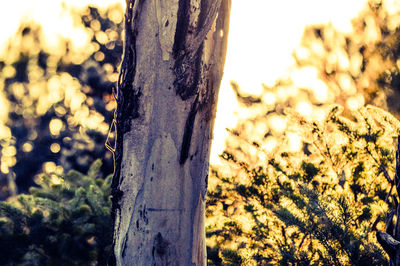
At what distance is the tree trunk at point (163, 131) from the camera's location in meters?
1.98

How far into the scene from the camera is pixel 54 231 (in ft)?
13.1

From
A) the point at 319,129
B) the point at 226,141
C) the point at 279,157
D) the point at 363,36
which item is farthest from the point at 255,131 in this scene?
the point at 363,36

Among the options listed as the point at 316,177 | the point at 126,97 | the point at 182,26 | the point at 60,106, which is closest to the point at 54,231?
the point at 126,97

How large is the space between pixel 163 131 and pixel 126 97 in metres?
0.30

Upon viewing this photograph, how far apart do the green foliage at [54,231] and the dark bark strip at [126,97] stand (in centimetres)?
203

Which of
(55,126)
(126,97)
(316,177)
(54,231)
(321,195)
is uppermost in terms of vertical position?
(55,126)

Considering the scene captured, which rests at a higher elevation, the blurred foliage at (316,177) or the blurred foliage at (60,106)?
the blurred foliage at (60,106)

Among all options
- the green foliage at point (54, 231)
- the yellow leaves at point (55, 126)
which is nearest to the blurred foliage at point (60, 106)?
the yellow leaves at point (55, 126)

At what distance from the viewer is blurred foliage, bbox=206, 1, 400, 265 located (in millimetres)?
2340

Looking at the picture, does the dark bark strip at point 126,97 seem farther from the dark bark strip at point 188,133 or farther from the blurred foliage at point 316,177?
the blurred foliage at point 316,177

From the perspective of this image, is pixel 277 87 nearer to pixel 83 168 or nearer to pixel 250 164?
pixel 250 164

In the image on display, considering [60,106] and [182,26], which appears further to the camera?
[60,106]

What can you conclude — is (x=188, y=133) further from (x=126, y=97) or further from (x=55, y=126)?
(x=55, y=126)

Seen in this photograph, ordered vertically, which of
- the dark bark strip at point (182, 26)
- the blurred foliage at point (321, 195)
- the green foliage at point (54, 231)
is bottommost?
the green foliage at point (54, 231)
